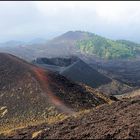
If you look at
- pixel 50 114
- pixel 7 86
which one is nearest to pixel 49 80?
pixel 7 86

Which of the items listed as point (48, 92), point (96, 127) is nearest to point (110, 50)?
point (48, 92)

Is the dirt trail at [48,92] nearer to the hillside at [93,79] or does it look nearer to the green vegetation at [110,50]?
the hillside at [93,79]

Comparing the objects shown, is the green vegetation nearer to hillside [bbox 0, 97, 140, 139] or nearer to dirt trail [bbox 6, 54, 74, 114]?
dirt trail [bbox 6, 54, 74, 114]

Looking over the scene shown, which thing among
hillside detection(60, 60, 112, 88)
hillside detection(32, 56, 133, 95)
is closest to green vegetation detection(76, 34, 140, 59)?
hillside detection(32, 56, 133, 95)

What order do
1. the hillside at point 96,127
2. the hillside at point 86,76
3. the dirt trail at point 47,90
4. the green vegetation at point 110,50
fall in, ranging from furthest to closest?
1. the green vegetation at point 110,50
2. the hillside at point 86,76
3. the dirt trail at point 47,90
4. the hillside at point 96,127

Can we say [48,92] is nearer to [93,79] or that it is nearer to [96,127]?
[96,127]

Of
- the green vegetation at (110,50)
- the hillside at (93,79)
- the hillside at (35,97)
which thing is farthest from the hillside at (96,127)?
the green vegetation at (110,50)
